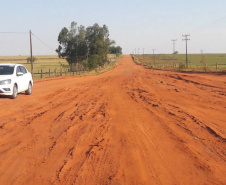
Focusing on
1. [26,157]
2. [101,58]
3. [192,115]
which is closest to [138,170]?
[26,157]

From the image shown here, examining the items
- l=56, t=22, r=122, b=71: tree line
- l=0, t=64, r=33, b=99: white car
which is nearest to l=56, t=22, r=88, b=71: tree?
l=56, t=22, r=122, b=71: tree line

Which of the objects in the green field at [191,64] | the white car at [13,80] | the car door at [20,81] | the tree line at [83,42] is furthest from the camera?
the tree line at [83,42]

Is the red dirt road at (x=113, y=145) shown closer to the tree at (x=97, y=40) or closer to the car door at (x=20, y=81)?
the car door at (x=20, y=81)

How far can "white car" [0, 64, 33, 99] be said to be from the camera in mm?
15047

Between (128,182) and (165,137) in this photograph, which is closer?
(128,182)

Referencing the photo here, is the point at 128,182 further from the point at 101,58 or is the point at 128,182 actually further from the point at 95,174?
the point at 101,58

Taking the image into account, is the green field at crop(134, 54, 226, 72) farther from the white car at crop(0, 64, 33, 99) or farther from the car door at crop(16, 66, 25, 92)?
the car door at crop(16, 66, 25, 92)

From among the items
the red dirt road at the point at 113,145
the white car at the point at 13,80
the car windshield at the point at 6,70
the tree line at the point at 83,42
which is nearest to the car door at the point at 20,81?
the white car at the point at 13,80

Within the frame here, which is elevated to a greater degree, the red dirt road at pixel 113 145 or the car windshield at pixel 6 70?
the car windshield at pixel 6 70

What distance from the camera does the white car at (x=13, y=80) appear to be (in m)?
15.0

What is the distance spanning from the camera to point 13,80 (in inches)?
611

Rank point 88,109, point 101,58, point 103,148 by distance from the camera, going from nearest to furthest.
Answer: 1. point 103,148
2. point 88,109
3. point 101,58

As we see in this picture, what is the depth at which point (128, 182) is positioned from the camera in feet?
16.8

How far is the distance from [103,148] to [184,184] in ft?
7.56
